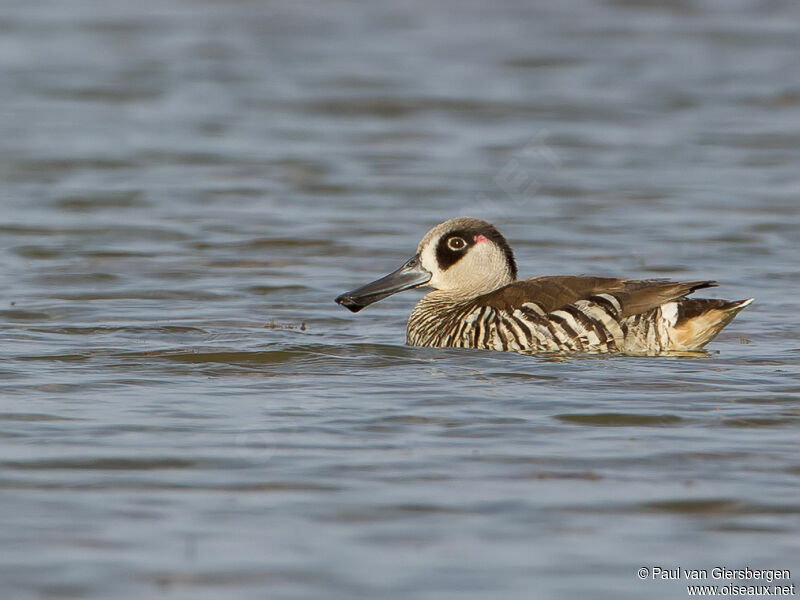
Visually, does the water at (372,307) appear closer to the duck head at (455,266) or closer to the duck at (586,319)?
the duck at (586,319)

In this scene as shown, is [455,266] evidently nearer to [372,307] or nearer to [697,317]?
[372,307]

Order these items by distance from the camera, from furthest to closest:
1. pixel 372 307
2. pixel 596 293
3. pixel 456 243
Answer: pixel 372 307, pixel 456 243, pixel 596 293

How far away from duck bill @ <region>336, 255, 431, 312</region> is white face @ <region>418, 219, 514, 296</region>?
0.19ft

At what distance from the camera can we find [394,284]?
10742 millimetres

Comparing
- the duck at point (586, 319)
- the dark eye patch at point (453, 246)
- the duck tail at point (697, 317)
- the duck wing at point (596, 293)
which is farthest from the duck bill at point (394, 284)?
the duck tail at point (697, 317)

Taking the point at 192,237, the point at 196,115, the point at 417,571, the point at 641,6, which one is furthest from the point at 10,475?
the point at 641,6

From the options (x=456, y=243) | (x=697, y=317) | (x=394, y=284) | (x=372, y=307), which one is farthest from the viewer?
(x=372, y=307)

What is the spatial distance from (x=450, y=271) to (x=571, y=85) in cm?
1225

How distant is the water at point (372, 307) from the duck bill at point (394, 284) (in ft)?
0.80

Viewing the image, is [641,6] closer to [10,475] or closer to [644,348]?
[644,348]

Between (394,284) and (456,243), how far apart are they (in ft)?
1.65

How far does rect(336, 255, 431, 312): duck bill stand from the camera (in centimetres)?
1073

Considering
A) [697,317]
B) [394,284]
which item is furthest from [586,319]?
[394,284]

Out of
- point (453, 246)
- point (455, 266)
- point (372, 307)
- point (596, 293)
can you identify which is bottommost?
point (372, 307)
